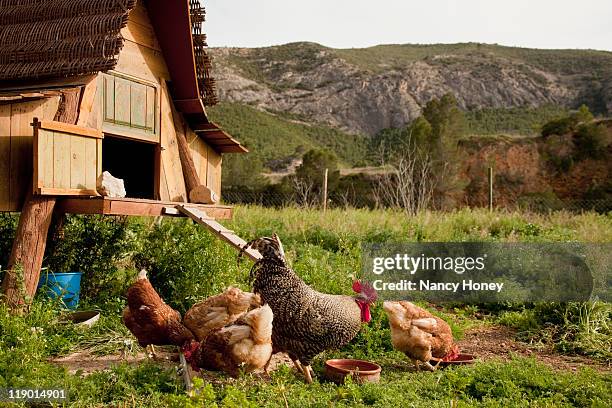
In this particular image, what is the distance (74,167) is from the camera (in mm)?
6055

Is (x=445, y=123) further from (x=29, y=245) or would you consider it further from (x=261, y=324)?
(x=261, y=324)

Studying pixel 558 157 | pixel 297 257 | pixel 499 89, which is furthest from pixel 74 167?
pixel 499 89

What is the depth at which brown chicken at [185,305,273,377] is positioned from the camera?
494 cm

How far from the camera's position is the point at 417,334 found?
5.71m

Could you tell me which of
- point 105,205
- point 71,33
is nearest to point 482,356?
point 105,205

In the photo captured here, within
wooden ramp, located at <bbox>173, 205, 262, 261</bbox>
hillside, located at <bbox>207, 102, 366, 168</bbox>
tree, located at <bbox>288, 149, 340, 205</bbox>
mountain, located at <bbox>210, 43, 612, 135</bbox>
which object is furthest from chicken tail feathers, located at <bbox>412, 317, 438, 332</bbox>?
mountain, located at <bbox>210, 43, 612, 135</bbox>

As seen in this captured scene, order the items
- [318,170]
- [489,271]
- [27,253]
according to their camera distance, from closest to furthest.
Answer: [27,253]
[489,271]
[318,170]

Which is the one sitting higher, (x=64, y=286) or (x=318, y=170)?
(x=318, y=170)

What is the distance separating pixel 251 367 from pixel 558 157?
28151 mm

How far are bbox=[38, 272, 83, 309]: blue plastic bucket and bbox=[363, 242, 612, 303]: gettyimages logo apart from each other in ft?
13.3

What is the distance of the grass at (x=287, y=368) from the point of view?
15.2 feet

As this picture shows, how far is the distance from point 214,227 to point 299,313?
2.07 meters

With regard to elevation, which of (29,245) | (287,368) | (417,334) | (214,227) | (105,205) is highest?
(105,205)

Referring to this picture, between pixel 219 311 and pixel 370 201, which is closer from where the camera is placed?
pixel 219 311
